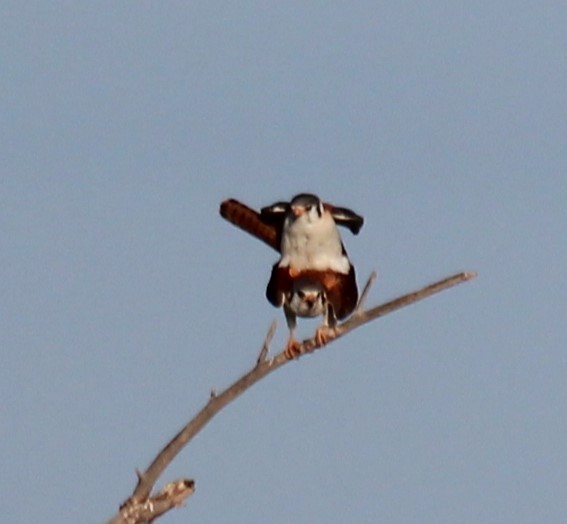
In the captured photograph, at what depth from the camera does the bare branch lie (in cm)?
1207

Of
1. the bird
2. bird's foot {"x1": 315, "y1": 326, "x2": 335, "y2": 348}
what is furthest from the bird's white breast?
bird's foot {"x1": 315, "y1": 326, "x2": 335, "y2": 348}

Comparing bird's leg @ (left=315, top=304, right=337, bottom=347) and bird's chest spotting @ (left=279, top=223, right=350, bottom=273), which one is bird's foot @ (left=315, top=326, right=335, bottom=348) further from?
bird's chest spotting @ (left=279, top=223, right=350, bottom=273)

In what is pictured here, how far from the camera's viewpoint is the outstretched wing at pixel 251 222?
55.9 ft

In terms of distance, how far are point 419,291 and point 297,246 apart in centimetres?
423

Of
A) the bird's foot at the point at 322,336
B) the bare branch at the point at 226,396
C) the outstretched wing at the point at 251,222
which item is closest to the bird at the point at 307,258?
the outstretched wing at the point at 251,222

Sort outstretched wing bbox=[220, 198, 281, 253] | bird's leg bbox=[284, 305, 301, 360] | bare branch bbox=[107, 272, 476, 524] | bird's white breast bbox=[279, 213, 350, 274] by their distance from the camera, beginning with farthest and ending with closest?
outstretched wing bbox=[220, 198, 281, 253] < bird's white breast bbox=[279, 213, 350, 274] < bird's leg bbox=[284, 305, 301, 360] < bare branch bbox=[107, 272, 476, 524]

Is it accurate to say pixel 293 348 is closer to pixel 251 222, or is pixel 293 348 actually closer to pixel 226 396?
pixel 251 222

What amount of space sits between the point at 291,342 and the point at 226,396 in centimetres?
416

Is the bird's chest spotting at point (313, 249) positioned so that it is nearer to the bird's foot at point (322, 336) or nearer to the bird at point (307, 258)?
the bird at point (307, 258)

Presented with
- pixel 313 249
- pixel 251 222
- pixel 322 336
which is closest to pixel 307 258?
pixel 313 249

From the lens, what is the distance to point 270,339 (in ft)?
43.9

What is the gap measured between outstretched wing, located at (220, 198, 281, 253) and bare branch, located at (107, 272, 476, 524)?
3.63 m

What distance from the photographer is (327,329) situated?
51.7ft

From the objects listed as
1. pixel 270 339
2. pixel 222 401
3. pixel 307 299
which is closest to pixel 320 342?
pixel 307 299
